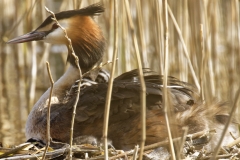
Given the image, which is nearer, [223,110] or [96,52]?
[223,110]

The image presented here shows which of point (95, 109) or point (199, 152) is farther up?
point (95, 109)

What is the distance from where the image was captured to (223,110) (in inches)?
165

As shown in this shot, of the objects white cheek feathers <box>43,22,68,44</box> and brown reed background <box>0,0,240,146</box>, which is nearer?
white cheek feathers <box>43,22,68,44</box>

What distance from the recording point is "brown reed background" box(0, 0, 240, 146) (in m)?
5.54

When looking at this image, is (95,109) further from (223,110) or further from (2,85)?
(2,85)

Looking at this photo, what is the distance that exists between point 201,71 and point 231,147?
763mm

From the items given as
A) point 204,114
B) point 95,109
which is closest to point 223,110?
point 204,114

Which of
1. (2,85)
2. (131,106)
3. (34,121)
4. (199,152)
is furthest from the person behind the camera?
(2,85)

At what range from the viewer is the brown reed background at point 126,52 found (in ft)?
18.2

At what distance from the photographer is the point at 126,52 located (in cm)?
651

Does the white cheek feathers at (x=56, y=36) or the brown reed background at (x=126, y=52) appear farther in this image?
the brown reed background at (x=126, y=52)

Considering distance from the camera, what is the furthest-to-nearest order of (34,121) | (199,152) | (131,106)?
(34,121), (131,106), (199,152)

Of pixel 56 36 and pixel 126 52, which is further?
pixel 126 52

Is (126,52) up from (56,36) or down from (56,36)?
down
